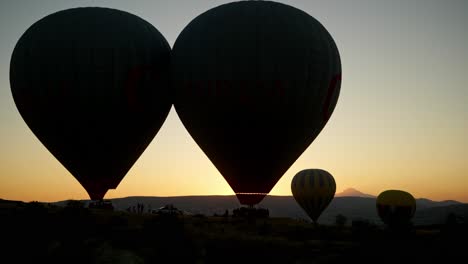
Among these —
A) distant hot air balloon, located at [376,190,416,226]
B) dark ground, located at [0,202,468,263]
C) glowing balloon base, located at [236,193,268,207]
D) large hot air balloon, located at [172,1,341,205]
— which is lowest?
dark ground, located at [0,202,468,263]

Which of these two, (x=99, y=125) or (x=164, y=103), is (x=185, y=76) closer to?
(x=164, y=103)

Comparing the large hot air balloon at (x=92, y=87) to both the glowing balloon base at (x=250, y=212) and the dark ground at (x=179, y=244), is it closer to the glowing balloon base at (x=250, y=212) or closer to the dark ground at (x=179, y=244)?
the dark ground at (x=179, y=244)

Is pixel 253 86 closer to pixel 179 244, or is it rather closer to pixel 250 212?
pixel 250 212

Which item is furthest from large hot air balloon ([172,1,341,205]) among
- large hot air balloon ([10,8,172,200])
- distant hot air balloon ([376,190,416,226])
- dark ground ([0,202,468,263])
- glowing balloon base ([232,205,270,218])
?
distant hot air balloon ([376,190,416,226])


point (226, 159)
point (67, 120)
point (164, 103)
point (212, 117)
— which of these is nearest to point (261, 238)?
point (226, 159)

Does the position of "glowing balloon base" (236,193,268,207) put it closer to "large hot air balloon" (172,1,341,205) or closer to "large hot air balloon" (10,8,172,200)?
"large hot air balloon" (172,1,341,205)

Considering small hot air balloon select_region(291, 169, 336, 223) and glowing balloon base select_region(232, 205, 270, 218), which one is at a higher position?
small hot air balloon select_region(291, 169, 336, 223)

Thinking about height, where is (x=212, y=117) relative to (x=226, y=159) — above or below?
above

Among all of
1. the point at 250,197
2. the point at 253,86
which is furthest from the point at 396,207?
the point at 253,86
